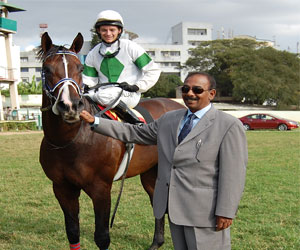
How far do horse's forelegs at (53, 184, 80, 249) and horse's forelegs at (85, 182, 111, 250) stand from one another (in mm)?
247

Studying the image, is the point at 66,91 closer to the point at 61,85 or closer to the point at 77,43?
the point at 61,85

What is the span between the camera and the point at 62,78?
3.11m

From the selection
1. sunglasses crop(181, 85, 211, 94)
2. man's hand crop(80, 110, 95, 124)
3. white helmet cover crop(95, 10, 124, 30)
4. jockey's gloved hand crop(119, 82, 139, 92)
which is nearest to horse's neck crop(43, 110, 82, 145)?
man's hand crop(80, 110, 95, 124)

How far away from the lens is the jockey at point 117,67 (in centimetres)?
399

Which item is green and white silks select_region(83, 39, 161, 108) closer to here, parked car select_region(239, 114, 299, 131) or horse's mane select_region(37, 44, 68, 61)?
horse's mane select_region(37, 44, 68, 61)

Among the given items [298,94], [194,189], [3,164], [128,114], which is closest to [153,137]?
[194,189]

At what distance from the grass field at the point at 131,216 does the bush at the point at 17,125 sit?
15.1 m

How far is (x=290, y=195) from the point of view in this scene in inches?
262

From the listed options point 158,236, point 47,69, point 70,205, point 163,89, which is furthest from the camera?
point 163,89

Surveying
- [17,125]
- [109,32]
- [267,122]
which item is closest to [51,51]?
[109,32]

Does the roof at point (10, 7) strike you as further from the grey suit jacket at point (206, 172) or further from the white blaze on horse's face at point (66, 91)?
the grey suit jacket at point (206, 172)

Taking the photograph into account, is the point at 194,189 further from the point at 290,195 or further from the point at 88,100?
the point at 290,195

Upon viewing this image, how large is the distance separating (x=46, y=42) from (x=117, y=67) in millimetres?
954

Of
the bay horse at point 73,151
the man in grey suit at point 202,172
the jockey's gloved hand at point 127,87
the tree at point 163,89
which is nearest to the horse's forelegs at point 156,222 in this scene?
the bay horse at point 73,151
